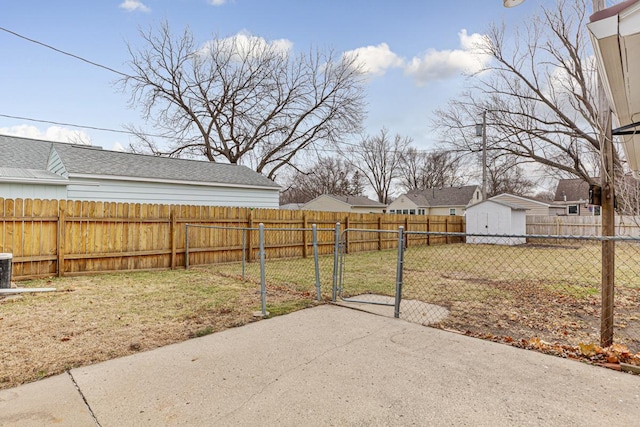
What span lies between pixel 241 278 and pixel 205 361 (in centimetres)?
436

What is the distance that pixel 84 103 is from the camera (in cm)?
1460

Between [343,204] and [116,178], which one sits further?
[343,204]

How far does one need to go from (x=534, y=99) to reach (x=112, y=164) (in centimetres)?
1746

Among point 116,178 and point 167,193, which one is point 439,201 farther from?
point 116,178

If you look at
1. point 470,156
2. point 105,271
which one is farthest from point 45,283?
point 470,156

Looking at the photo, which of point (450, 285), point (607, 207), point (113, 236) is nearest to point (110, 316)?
point (113, 236)

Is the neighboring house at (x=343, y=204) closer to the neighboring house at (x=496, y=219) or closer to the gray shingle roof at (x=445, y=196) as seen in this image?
the gray shingle roof at (x=445, y=196)

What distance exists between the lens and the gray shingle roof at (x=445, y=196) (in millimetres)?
33531

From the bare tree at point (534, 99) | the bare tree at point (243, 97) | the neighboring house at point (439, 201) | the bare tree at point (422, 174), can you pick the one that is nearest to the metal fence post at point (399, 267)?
the bare tree at point (534, 99)

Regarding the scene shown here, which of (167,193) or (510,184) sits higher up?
(510,184)

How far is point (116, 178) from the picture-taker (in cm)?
969

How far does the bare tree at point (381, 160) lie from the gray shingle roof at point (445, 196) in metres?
6.90

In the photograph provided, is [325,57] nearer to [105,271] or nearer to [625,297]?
[105,271]

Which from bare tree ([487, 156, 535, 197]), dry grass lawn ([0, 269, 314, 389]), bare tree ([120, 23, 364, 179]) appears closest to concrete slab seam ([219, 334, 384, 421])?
dry grass lawn ([0, 269, 314, 389])
